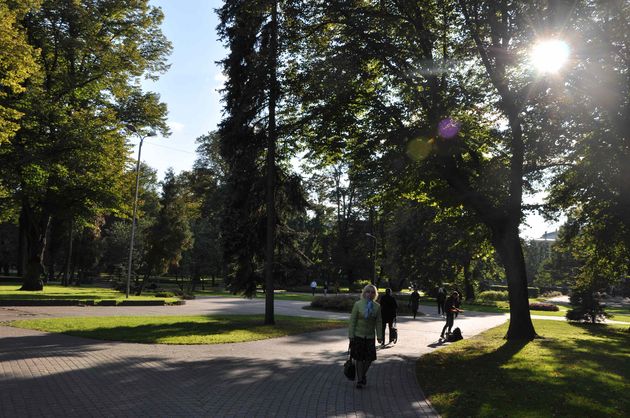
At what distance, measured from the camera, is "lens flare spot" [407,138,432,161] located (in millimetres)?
14844

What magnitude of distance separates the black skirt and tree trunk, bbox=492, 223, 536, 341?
31.8 ft

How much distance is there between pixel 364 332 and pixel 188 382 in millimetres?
3087

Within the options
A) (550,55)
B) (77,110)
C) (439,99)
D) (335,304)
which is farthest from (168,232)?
(550,55)

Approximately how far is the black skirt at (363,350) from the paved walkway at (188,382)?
57cm

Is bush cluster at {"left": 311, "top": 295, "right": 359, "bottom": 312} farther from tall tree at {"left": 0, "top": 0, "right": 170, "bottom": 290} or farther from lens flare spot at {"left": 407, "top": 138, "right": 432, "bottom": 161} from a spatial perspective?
lens flare spot at {"left": 407, "top": 138, "right": 432, "bottom": 161}

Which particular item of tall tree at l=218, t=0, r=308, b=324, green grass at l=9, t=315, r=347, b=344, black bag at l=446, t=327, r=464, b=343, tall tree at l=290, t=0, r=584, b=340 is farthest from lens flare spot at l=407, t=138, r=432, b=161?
green grass at l=9, t=315, r=347, b=344

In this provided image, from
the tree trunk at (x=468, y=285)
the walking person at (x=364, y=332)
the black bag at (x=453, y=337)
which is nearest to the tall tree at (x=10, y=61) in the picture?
the walking person at (x=364, y=332)

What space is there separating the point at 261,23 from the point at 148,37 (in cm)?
1601

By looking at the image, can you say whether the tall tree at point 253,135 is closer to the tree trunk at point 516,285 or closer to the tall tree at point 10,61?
the tall tree at point 10,61

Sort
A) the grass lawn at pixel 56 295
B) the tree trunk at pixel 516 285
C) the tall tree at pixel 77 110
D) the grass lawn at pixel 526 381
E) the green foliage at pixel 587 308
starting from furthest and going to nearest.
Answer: the green foliage at pixel 587 308 → the tall tree at pixel 77 110 → the grass lawn at pixel 56 295 → the tree trunk at pixel 516 285 → the grass lawn at pixel 526 381

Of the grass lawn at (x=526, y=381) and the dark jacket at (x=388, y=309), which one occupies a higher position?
the dark jacket at (x=388, y=309)

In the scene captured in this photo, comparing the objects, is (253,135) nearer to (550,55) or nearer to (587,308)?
(550,55)

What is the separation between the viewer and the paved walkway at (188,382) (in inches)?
255

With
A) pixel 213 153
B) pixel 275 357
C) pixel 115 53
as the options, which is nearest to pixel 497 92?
pixel 275 357
